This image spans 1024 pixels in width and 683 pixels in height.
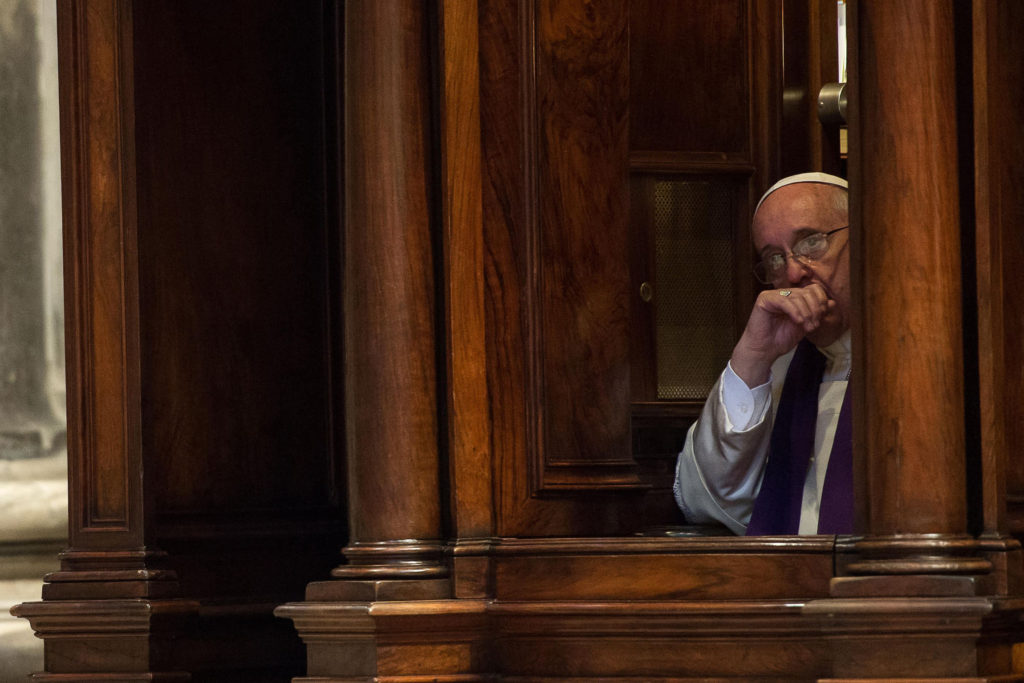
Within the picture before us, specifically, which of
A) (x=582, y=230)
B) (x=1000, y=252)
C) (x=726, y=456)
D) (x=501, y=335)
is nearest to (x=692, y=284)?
(x=726, y=456)

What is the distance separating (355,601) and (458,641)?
6.8 inches

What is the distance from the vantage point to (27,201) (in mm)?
4805

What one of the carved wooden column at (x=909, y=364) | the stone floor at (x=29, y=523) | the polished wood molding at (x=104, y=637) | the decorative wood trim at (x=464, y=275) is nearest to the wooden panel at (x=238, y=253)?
the polished wood molding at (x=104, y=637)

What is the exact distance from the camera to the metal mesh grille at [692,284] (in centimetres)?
427

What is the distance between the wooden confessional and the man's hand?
30cm

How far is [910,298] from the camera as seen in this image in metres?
2.83

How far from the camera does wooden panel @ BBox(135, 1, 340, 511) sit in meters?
3.82

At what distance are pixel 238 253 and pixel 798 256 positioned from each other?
43.0 inches

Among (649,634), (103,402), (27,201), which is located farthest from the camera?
(27,201)

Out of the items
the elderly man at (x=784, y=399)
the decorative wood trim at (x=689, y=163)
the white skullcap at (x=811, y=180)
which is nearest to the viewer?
the elderly man at (x=784, y=399)

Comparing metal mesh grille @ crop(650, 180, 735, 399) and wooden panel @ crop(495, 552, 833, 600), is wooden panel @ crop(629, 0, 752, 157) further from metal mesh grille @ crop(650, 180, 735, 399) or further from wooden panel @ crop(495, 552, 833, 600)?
wooden panel @ crop(495, 552, 833, 600)

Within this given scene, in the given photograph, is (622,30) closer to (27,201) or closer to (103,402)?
(103,402)

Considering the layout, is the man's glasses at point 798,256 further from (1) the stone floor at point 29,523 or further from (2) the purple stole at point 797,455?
(1) the stone floor at point 29,523

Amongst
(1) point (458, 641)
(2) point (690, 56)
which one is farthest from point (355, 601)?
(2) point (690, 56)
